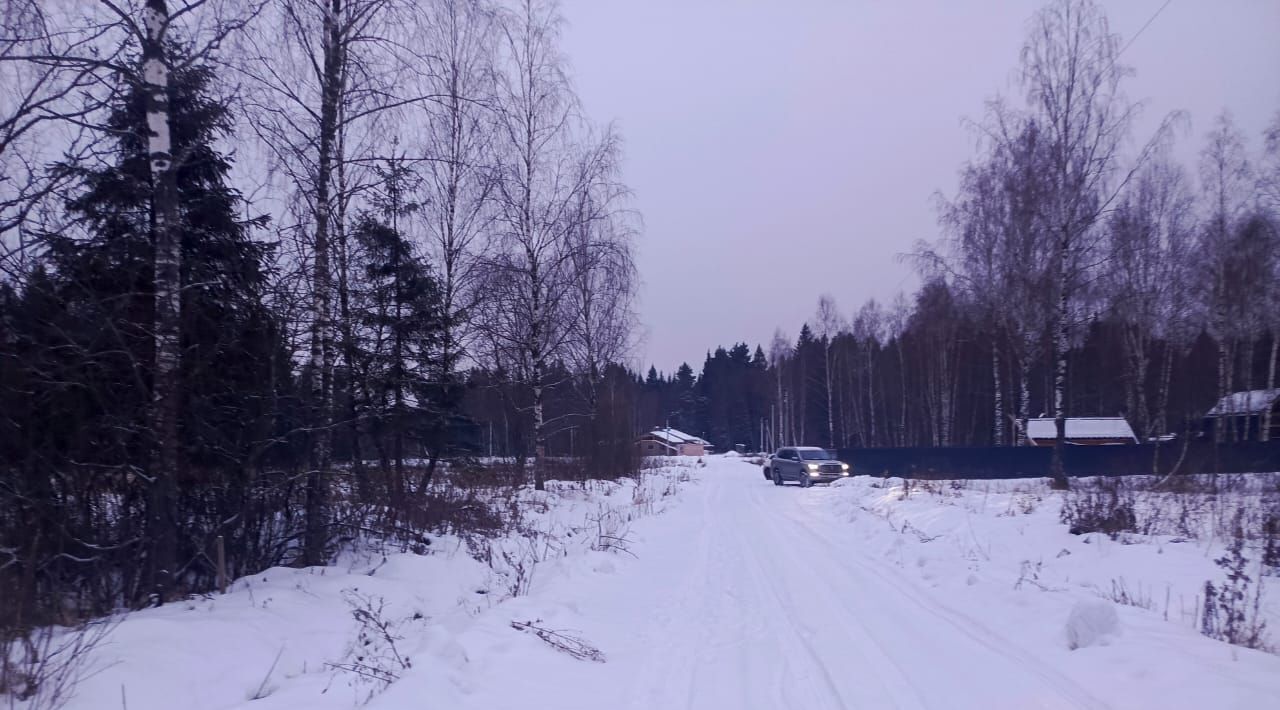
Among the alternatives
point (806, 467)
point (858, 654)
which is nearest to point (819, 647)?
point (858, 654)

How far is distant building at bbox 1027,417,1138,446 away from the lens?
126 ft

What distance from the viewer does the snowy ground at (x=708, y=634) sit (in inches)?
210

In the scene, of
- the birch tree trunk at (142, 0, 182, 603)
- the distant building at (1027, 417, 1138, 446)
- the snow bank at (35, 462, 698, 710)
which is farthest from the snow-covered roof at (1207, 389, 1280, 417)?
the birch tree trunk at (142, 0, 182, 603)

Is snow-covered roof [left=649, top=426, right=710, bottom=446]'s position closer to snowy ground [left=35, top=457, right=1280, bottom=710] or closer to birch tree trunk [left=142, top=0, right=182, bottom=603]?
snowy ground [left=35, top=457, right=1280, bottom=710]

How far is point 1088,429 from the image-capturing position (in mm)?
39125

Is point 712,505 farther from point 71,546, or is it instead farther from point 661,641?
point 71,546

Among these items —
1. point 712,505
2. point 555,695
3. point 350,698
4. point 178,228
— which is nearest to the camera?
point 350,698

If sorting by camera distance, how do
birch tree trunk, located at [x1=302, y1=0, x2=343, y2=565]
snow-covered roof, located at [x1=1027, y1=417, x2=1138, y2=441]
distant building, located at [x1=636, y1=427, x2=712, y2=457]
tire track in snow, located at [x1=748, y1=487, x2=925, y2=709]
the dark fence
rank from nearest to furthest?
tire track in snow, located at [x1=748, y1=487, x2=925, y2=709] → birch tree trunk, located at [x1=302, y1=0, x2=343, y2=565] → the dark fence → snow-covered roof, located at [x1=1027, y1=417, x2=1138, y2=441] → distant building, located at [x1=636, y1=427, x2=712, y2=457]

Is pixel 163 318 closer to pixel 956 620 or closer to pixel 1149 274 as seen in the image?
pixel 956 620

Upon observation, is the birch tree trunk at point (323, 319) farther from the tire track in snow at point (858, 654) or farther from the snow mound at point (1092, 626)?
the snow mound at point (1092, 626)

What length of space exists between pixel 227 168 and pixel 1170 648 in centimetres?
1061

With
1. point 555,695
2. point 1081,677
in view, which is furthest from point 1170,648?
point 555,695

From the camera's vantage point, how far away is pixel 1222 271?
29156mm

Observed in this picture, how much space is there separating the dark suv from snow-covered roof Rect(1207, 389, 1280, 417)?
15250mm
